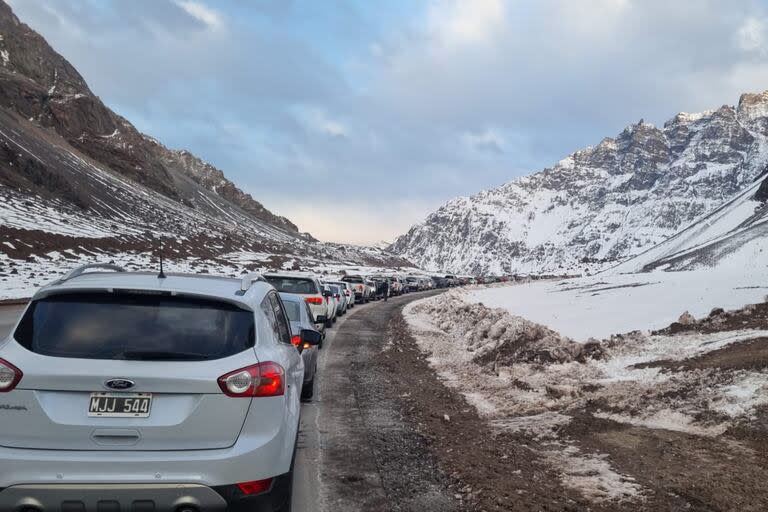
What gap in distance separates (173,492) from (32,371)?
104cm

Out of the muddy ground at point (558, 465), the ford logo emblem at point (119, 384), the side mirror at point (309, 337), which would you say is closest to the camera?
the ford logo emblem at point (119, 384)

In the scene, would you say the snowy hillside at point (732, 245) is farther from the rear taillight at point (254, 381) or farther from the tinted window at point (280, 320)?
the rear taillight at point (254, 381)

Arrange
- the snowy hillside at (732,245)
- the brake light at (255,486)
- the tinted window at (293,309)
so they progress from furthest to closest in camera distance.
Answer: the snowy hillside at (732,245) → the tinted window at (293,309) → the brake light at (255,486)

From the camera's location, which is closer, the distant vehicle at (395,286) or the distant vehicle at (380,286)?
the distant vehicle at (380,286)

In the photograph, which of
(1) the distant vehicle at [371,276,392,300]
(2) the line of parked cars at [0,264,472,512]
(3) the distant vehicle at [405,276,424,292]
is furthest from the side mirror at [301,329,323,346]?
(3) the distant vehicle at [405,276,424,292]

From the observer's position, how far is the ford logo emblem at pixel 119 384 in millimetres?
3594

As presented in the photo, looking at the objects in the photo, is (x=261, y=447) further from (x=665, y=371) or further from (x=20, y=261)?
(x=20, y=261)

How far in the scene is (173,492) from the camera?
11.7 ft

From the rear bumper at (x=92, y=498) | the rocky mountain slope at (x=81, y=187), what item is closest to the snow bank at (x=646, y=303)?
the rear bumper at (x=92, y=498)

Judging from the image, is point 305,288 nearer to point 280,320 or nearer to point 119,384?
point 280,320

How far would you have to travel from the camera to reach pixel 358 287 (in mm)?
37594

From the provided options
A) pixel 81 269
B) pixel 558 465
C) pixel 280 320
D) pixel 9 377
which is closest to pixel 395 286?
pixel 558 465

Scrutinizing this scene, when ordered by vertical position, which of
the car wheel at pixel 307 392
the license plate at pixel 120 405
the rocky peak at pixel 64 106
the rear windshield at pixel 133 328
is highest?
the rocky peak at pixel 64 106

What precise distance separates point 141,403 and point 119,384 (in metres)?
0.17
